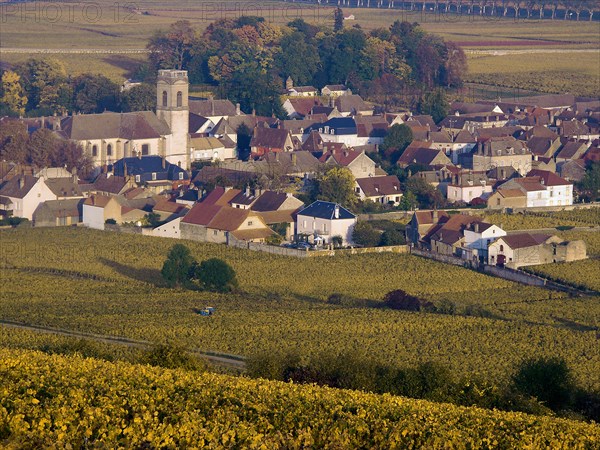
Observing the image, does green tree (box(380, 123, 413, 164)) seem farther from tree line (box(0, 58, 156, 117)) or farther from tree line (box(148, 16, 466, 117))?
tree line (box(148, 16, 466, 117))

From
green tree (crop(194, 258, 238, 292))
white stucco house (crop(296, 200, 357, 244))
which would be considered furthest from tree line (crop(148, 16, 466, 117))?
green tree (crop(194, 258, 238, 292))

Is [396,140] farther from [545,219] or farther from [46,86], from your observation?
[46,86]

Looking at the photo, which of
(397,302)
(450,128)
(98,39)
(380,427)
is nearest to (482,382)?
(380,427)

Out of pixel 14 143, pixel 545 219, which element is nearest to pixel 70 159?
pixel 14 143

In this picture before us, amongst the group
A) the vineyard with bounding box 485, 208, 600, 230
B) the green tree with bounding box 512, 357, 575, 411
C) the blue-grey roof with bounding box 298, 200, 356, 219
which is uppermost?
the green tree with bounding box 512, 357, 575, 411

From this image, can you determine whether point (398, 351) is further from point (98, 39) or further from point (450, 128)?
point (98, 39)

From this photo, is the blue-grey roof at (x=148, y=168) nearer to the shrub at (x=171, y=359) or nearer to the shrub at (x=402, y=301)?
the shrub at (x=402, y=301)
